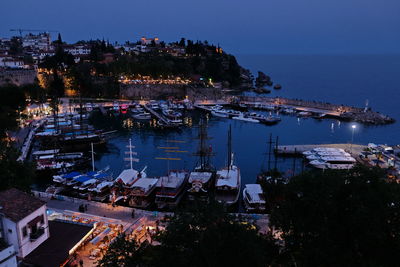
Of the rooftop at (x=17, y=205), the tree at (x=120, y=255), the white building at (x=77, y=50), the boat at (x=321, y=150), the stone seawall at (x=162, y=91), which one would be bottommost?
the boat at (x=321, y=150)

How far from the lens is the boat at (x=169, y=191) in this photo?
79.6 feet

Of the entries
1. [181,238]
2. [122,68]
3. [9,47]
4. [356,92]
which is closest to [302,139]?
[181,238]

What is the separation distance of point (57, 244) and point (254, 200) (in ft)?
45.1

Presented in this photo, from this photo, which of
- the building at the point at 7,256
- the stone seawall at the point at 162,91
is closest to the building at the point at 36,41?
the stone seawall at the point at 162,91

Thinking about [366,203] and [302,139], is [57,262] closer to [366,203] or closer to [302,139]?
[366,203]

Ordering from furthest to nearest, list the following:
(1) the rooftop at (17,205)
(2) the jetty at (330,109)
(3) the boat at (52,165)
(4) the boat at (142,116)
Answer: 1. (4) the boat at (142,116)
2. (2) the jetty at (330,109)
3. (3) the boat at (52,165)
4. (1) the rooftop at (17,205)

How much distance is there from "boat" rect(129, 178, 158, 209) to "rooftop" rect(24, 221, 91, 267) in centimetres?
857

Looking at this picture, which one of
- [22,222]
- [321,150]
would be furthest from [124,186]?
[321,150]

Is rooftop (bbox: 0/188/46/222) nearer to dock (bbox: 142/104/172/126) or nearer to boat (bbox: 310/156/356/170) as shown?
boat (bbox: 310/156/356/170)

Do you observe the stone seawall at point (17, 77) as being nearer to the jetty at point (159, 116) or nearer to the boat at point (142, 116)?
the jetty at point (159, 116)

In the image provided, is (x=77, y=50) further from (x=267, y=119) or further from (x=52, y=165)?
(x=52, y=165)

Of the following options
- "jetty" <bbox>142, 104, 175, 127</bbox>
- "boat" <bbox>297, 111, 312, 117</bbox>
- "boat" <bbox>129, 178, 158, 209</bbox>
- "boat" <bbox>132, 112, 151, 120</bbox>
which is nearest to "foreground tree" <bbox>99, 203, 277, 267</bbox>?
"boat" <bbox>129, 178, 158, 209</bbox>

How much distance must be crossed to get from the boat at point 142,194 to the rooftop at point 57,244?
28.1 ft

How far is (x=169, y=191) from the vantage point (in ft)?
81.4
